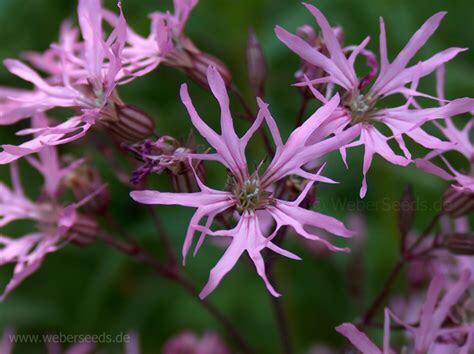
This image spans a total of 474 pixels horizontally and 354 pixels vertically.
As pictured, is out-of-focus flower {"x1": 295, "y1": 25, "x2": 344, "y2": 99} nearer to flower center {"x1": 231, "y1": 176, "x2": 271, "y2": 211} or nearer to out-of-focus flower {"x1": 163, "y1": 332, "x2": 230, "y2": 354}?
flower center {"x1": 231, "y1": 176, "x2": 271, "y2": 211}

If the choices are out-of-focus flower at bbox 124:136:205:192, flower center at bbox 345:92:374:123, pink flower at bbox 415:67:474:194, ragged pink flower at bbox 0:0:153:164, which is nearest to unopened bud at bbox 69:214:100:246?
ragged pink flower at bbox 0:0:153:164

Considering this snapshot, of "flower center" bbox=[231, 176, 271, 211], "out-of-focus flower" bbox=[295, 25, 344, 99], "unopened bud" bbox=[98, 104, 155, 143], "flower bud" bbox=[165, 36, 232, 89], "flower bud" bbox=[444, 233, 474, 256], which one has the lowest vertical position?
"flower bud" bbox=[444, 233, 474, 256]

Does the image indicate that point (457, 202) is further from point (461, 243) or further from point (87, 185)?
point (87, 185)

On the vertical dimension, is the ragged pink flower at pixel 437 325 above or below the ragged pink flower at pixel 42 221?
above

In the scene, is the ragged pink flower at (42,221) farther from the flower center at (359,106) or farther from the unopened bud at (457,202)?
the unopened bud at (457,202)

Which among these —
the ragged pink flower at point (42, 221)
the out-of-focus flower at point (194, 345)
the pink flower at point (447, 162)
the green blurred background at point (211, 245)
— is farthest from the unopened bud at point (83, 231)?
the pink flower at point (447, 162)

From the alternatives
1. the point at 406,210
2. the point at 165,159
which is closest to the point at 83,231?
the point at 165,159
